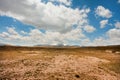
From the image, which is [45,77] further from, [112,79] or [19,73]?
[112,79]

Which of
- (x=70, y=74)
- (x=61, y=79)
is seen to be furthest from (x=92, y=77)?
(x=61, y=79)

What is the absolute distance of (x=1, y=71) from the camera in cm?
3019

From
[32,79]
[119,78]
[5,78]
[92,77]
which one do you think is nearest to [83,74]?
[92,77]

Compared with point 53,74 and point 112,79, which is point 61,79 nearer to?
point 53,74

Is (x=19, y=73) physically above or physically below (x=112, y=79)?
above

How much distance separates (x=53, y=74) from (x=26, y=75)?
186 inches

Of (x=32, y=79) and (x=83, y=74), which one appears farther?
(x=83, y=74)

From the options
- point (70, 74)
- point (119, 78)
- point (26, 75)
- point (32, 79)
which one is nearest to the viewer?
point (32, 79)

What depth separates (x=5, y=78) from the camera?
26.0m

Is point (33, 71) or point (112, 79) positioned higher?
point (33, 71)

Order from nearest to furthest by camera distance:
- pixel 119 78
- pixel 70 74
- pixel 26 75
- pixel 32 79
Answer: pixel 32 79 < pixel 26 75 < pixel 70 74 < pixel 119 78

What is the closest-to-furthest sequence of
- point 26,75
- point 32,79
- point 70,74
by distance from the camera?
point 32,79, point 26,75, point 70,74

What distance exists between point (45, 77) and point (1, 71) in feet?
29.1

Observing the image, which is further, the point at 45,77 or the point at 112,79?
the point at 112,79
